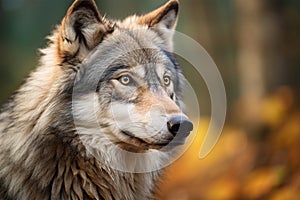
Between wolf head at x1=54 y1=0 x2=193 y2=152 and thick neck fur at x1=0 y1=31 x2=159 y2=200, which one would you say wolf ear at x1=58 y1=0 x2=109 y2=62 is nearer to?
wolf head at x1=54 y1=0 x2=193 y2=152

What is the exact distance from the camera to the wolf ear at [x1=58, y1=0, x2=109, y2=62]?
4.84m

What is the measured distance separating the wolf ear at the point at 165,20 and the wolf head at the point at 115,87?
41cm

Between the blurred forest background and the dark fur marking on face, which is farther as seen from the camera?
the blurred forest background

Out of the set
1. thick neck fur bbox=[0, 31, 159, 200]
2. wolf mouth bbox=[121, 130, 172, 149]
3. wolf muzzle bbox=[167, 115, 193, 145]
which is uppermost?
wolf muzzle bbox=[167, 115, 193, 145]

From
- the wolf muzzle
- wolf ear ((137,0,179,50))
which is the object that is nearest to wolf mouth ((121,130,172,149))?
the wolf muzzle

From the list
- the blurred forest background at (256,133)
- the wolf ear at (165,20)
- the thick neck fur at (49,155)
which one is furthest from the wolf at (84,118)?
the blurred forest background at (256,133)

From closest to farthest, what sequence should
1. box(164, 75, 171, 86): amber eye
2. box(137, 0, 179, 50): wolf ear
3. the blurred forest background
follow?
box(164, 75, 171, 86): amber eye, box(137, 0, 179, 50): wolf ear, the blurred forest background

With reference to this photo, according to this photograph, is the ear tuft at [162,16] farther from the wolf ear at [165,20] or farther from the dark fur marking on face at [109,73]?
the dark fur marking on face at [109,73]

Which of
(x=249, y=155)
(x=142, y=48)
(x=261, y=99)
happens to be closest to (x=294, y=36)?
(x=261, y=99)

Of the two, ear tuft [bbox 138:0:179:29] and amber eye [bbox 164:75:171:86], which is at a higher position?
ear tuft [bbox 138:0:179:29]

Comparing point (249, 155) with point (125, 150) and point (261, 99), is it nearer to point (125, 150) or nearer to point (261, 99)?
point (261, 99)

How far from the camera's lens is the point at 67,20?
485 centimetres

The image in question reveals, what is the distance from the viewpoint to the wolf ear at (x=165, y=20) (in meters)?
5.61

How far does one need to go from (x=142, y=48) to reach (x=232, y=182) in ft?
12.3
